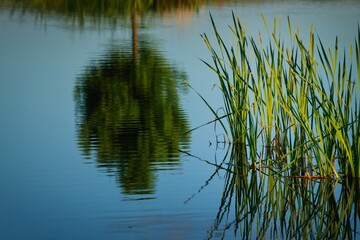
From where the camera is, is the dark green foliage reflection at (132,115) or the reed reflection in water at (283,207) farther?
the dark green foliage reflection at (132,115)

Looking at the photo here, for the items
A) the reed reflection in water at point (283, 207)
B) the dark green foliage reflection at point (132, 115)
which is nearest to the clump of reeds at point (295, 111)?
the reed reflection in water at point (283, 207)

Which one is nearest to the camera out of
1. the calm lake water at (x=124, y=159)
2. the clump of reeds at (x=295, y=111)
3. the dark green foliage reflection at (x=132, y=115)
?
the calm lake water at (x=124, y=159)

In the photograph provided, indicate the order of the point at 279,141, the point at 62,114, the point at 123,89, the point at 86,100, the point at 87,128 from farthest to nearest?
the point at 123,89
the point at 86,100
the point at 62,114
the point at 87,128
the point at 279,141

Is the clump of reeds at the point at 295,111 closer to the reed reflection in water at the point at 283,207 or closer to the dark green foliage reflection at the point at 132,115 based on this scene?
the reed reflection in water at the point at 283,207

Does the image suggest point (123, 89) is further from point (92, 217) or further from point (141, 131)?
point (92, 217)

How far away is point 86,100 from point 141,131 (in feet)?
6.80

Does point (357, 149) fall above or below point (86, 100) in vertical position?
above

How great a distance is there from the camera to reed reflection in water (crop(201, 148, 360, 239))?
18.8ft

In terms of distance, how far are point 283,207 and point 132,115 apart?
3.90m

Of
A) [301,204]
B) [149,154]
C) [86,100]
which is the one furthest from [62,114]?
[301,204]

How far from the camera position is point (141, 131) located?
9039 millimetres

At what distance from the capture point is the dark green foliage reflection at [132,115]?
7598mm

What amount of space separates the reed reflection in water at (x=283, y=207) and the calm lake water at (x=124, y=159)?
0.04 feet

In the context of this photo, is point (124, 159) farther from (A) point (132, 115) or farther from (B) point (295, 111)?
(A) point (132, 115)
